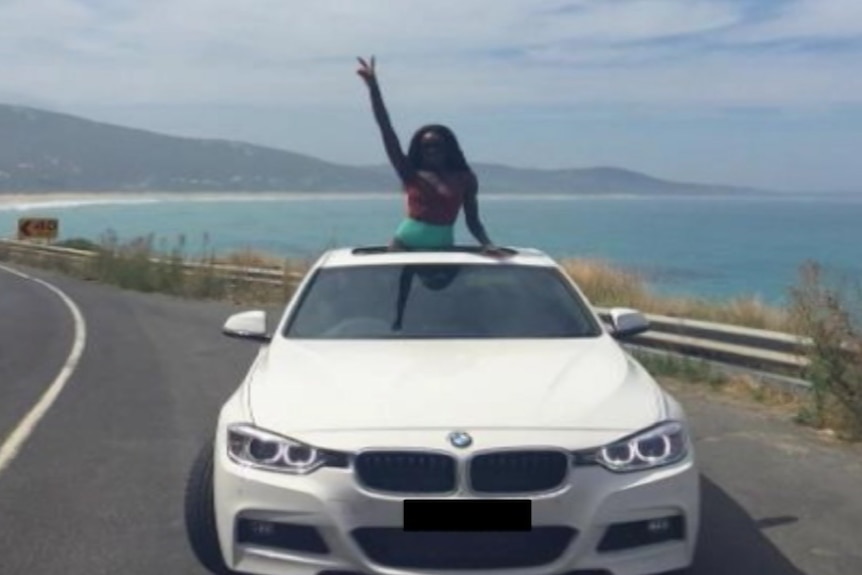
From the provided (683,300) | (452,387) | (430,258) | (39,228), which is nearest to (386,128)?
(430,258)

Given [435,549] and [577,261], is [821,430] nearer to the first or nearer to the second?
[435,549]

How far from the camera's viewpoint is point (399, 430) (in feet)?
14.5

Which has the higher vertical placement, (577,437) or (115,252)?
(577,437)

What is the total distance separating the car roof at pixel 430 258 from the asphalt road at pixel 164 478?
1524 millimetres

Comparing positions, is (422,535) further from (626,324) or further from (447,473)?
(626,324)

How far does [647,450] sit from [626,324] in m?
1.78

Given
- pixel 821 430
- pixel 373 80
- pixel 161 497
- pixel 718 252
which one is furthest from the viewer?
pixel 718 252

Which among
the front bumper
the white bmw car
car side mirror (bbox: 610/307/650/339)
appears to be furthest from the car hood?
car side mirror (bbox: 610/307/650/339)

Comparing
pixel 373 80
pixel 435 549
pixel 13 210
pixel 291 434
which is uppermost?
pixel 373 80

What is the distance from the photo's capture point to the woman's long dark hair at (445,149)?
29.3ft

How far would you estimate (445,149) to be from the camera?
355 inches

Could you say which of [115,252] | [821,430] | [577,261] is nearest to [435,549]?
[821,430]

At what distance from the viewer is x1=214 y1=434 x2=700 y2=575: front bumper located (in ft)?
14.1

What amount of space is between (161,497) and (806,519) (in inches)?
131
